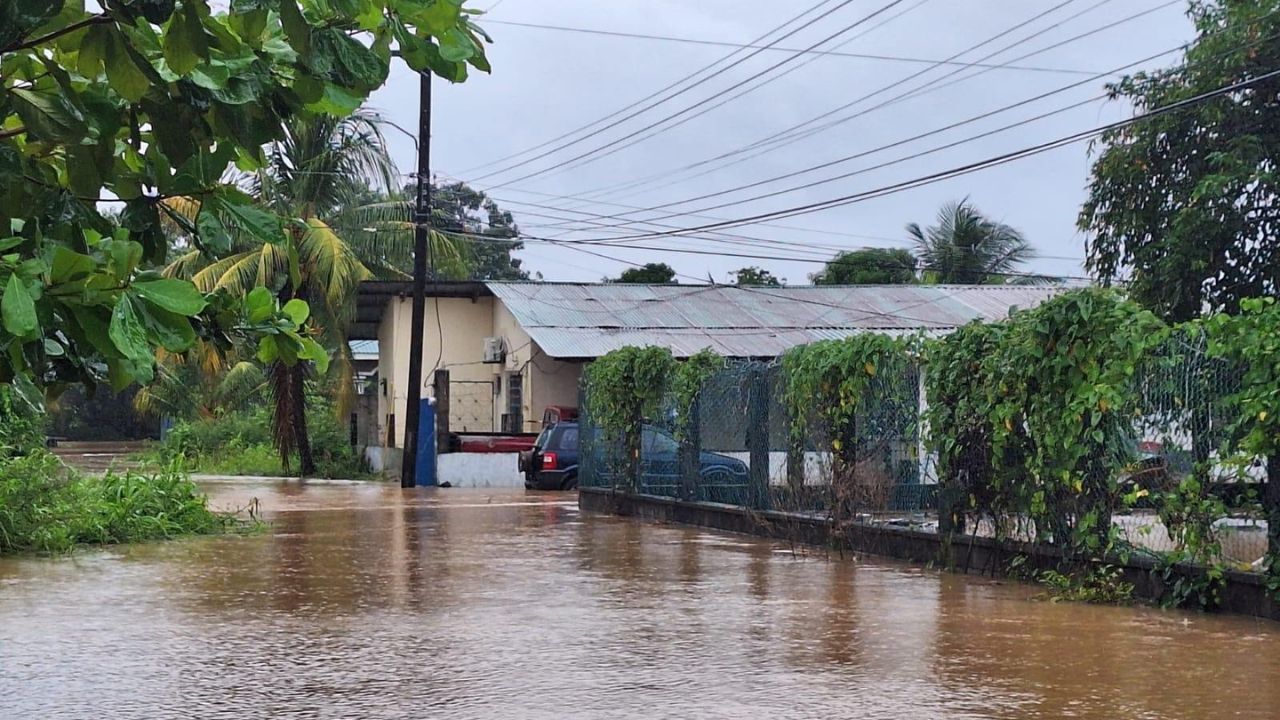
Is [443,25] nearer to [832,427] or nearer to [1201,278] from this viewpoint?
[832,427]

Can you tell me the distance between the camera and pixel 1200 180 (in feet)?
65.8

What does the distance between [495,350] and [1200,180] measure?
20068 millimetres

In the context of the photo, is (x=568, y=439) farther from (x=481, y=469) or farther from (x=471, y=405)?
(x=471, y=405)

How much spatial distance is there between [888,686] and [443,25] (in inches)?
209

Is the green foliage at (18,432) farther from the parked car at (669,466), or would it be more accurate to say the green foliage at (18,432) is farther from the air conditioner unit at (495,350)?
the air conditioner unit at (495,350)

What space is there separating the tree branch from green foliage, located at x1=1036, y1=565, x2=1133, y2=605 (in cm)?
958

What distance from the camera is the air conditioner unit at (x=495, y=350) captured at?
3622 cm

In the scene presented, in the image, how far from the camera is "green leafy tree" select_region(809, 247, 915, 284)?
58906mm

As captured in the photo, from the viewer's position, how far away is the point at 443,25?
4.03m

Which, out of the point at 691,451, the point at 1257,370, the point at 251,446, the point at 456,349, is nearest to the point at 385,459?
the point at 456,349

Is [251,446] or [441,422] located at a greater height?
[441,422]

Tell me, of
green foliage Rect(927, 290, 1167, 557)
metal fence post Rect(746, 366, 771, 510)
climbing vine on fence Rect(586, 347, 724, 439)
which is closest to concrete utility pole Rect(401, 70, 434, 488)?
climbing vine on fence Rect(586, 347, 724, 439)

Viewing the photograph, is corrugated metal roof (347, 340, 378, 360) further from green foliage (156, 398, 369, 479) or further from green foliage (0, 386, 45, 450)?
green foliage (0, 386, 45, 450)

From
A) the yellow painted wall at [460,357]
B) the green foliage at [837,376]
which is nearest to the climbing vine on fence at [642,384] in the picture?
the green foliage at [837,376]
